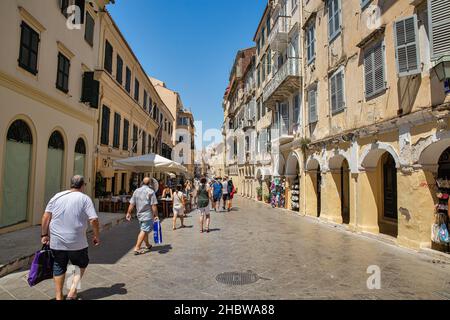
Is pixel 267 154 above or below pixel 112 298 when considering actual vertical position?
above

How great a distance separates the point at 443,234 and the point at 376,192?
11.3 ft

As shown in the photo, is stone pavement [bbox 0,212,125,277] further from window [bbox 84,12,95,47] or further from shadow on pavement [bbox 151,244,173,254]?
window [bbox 84,12,95,47]

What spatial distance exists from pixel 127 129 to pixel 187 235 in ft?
42.9

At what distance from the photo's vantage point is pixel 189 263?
6398 mm

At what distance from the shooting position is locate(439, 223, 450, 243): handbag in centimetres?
702

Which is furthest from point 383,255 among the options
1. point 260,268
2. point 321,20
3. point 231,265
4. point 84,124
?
point 84,124

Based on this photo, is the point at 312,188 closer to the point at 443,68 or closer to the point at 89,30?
the point at 443,68

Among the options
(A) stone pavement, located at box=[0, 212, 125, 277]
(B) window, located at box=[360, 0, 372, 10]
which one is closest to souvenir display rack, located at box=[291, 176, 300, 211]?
(B) window, located at box=[360, 0, 372, 10]

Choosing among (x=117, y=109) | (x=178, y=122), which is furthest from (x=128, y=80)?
(x=178, y=122)

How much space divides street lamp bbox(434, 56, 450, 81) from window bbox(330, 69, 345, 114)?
4.98 m

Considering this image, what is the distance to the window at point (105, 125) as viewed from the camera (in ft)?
52.2

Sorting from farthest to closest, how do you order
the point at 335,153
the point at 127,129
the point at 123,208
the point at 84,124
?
the point at 127,129 → the point at 123,208 → the point at 84,124 → the point at 335,153

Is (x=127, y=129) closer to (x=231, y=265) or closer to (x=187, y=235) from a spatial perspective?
(x=187, y=235)

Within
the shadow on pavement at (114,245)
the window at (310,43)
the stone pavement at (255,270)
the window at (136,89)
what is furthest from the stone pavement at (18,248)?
the window at (136,89)
